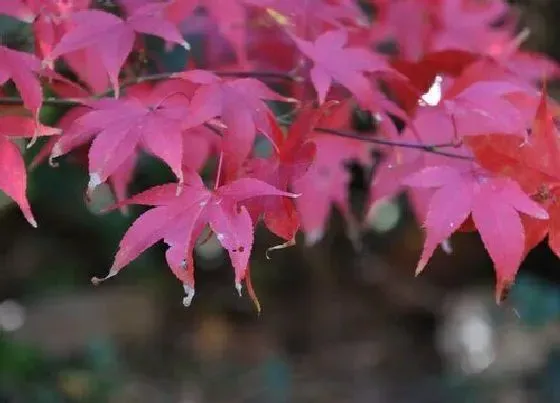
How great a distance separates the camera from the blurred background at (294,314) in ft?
5.54

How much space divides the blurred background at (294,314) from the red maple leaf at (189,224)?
95cm

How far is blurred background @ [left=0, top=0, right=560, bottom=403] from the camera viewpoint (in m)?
1.69

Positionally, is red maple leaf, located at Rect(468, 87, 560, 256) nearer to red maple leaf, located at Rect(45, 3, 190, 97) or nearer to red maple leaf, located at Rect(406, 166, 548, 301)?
red maple leaf, located at Rect(406, 166, 548, 301)

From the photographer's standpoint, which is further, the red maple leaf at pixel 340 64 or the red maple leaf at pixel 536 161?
the red maple leaf at pixel 340 64

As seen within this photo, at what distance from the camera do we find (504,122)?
74 cm

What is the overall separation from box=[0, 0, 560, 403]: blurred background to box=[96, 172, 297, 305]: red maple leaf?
954 mm

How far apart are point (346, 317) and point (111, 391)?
954 millimetres

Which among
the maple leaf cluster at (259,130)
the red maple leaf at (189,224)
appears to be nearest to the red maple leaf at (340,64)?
the maple leaf cluster at (259,130)

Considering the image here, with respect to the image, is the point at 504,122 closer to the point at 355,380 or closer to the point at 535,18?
the point at 355,380

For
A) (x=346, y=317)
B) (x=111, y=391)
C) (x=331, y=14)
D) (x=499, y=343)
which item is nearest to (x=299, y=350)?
(x=346, y=317)

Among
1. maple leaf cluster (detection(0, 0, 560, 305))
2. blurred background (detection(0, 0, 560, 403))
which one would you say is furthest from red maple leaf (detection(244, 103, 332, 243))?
blurred background (detection(0, 0, 560, 403))

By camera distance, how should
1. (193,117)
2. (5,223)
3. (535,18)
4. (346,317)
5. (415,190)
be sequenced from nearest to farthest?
(193,117)
(415,190)
(5,223)
(535,18)
(346,317)

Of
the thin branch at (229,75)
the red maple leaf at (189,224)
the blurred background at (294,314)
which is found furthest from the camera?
the blurred background at (294,314)

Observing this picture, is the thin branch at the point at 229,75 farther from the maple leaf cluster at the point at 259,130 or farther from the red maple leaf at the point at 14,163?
the red maple leaf at the point at 14,163
